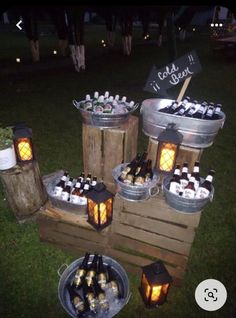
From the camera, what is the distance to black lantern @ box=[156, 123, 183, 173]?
10.9ft

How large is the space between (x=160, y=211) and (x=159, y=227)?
0.80 ft

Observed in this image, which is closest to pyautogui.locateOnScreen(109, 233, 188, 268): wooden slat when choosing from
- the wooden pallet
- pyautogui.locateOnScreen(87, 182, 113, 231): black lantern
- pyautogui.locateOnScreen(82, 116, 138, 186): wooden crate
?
the wooden pallet

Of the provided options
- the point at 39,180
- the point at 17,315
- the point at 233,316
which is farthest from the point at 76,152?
the point at 233,316

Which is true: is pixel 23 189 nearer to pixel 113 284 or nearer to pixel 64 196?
pixel 64 196

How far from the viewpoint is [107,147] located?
4535 mm

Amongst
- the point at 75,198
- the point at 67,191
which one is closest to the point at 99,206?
the point at 75,198

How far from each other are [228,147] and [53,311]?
590cm

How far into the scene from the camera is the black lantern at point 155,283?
314 cm

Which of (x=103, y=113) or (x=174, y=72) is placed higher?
(x=174, y=72)

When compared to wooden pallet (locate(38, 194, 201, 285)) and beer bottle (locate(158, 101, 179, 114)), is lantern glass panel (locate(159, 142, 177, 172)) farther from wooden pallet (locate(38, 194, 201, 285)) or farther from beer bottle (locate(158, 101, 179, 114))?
beer bottle (locate(158, 101, 179, 114))

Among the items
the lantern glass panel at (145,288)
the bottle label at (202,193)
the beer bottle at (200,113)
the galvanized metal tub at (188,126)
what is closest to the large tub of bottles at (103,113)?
the galvanized metal tub at (188,126)

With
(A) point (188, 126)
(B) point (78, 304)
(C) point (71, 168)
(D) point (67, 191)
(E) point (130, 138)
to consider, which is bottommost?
(C) point (71, 168)

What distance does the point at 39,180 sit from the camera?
4559 millimetres

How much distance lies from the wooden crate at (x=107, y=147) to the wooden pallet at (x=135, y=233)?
1.16m
